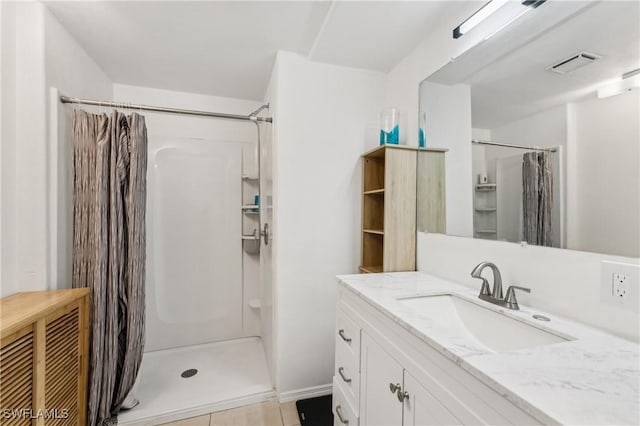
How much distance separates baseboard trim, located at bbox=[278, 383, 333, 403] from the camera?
1.79 meters

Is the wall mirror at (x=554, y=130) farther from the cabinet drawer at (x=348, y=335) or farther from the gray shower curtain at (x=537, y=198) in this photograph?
the cabinet drawer at (x=348, y=335)

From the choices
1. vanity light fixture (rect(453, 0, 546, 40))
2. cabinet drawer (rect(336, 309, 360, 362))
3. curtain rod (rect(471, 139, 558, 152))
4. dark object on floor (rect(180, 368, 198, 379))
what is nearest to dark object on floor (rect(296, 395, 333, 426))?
cabinet drawer (rect(336, 309, 360, 362))

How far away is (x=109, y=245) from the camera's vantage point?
1.57m

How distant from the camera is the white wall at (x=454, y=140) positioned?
1.33 meters

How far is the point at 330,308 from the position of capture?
190 centimetres

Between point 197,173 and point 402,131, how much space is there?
1.83 m

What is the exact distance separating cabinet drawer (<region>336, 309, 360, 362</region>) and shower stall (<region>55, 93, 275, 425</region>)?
968mm

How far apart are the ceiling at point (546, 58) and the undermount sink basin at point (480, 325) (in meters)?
0.78

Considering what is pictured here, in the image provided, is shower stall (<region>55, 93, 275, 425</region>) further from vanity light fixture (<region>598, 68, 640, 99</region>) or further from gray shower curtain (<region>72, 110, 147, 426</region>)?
vanity light fixture (<region>598, 68, 640, 99</region>)

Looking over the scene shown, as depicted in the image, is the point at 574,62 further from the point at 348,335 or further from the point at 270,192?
the point at 270,192

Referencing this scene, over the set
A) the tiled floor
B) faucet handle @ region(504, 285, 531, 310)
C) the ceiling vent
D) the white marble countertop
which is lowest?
the tiled floor

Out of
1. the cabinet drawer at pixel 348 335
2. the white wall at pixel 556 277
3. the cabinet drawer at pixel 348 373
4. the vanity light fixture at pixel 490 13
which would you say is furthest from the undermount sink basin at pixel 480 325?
the vanity light fixture at pixel 490 13

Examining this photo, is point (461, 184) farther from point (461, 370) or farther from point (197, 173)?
point (197, 173)

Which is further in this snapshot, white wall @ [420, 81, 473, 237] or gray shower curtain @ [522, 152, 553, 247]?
white wall @ [420, 81, 473, 237]
